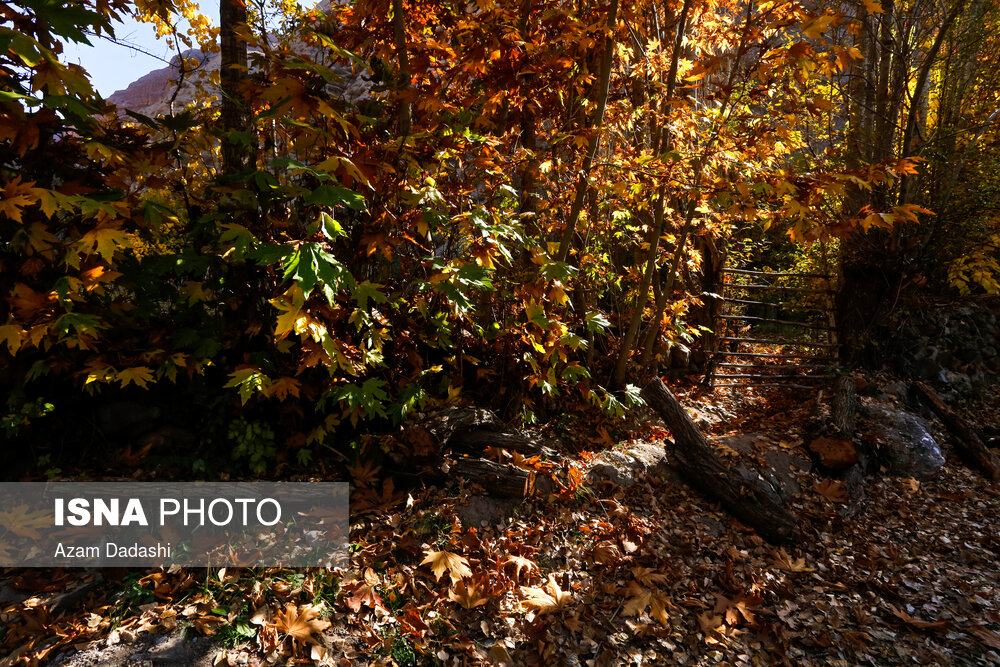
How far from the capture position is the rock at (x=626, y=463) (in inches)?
184

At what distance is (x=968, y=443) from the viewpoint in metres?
6.01

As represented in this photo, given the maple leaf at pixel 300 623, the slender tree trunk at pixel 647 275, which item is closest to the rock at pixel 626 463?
the slender tree trunk at pixel 647 275

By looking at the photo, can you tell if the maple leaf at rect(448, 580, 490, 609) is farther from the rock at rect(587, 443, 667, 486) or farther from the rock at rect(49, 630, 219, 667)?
the rock at rect(587, 443, 667, 486)

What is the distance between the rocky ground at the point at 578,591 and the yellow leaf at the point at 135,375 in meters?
1.07

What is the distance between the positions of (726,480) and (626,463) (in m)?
0.87

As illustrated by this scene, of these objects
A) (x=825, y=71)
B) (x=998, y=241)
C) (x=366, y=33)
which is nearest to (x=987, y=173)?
(x=998, y=241)

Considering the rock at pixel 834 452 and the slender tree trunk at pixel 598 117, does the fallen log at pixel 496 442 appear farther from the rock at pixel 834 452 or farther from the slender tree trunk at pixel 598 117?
the rock at pixel 834 452

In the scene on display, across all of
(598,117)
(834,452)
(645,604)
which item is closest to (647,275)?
(598,117)

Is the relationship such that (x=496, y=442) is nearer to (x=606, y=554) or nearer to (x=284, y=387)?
(x=606, y=554)

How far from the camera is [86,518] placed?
311 cm

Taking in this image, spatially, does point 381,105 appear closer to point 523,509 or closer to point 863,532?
point 523,509

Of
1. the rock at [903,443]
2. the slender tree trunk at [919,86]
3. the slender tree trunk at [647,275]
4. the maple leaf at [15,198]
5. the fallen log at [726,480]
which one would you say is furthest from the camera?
the slender tree trunk at [919,86]

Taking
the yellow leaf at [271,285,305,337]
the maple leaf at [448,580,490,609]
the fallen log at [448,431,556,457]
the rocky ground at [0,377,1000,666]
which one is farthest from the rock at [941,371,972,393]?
the yellow leaf at [271,285,305,337]

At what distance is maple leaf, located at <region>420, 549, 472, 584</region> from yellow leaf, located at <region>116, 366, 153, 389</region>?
2019 mm
